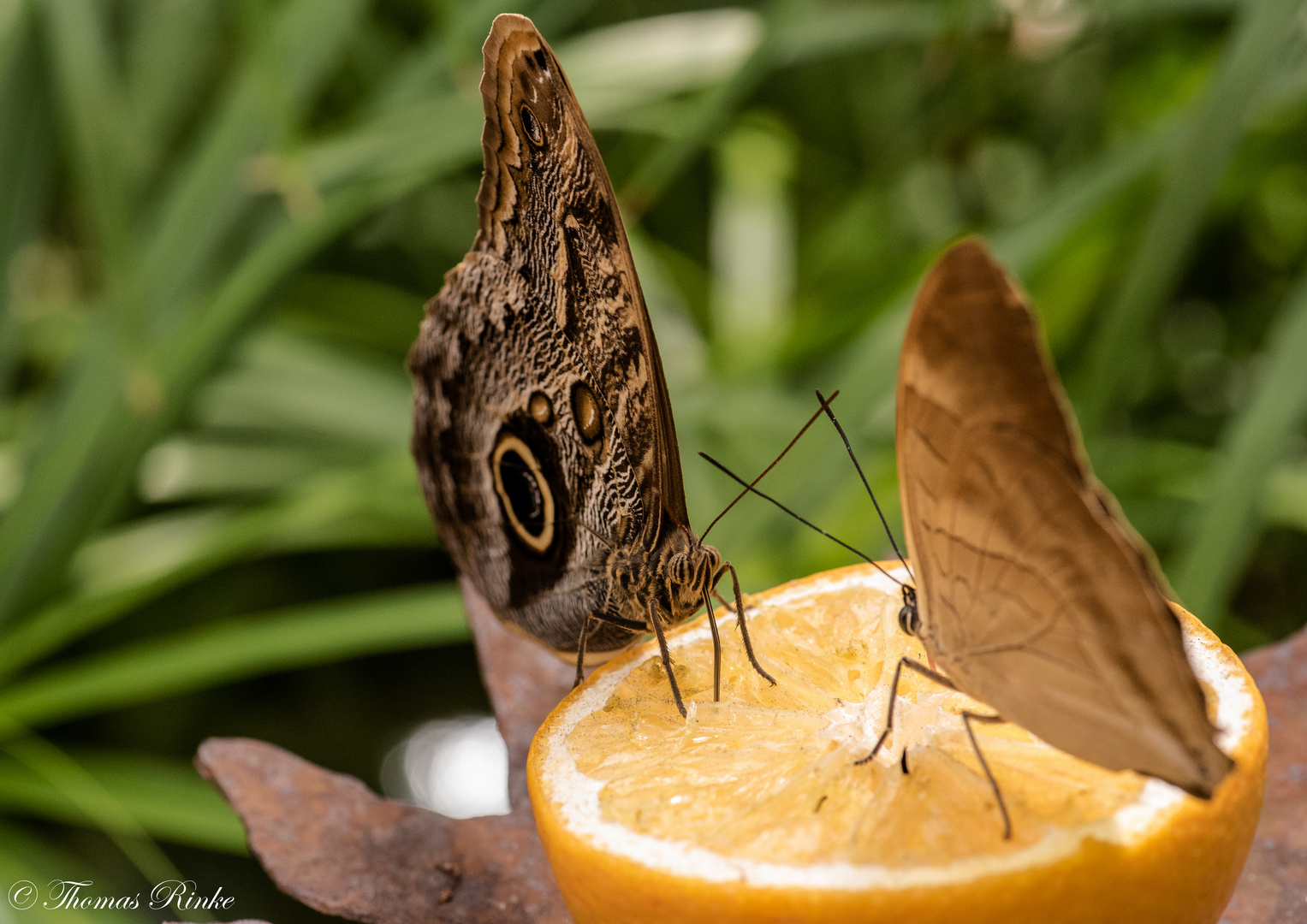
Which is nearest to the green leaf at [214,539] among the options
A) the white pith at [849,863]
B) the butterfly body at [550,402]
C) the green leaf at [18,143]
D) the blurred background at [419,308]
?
the blurred background at [419,308]

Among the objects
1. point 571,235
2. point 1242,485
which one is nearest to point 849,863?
point 571,235

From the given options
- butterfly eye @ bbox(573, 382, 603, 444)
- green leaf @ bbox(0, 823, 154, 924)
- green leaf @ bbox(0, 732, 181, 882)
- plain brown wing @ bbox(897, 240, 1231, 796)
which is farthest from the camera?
green leaf @ bbox(0, 732, 181, 882)

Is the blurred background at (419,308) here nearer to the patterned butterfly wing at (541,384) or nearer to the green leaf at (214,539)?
the green leaf at (214,539)

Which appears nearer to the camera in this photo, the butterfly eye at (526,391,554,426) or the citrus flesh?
the citrus flesh

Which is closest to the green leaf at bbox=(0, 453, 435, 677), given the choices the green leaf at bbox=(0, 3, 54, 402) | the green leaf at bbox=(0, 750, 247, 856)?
the green leaf at bbox=(0, 750, 247, 856)

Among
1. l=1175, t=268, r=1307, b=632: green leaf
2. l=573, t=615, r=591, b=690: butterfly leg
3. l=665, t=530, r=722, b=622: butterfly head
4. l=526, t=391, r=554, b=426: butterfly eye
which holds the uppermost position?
l=526, t=391, r=554, b=426: butterfly eye

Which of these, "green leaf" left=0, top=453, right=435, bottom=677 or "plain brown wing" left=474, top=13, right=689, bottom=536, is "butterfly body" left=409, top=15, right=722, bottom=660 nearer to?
"plain brown wing" left=474, top=13, right=689, bottom=536

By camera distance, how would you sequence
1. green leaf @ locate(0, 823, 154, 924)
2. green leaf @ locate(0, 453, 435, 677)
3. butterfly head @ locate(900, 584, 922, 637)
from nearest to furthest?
1. butterfly head @ locate(900, 584, 922, 637)
2. green leaf @ locate(0, 823, 154, 924)
3. green leaf @ locate(0, 453, 435, 677)

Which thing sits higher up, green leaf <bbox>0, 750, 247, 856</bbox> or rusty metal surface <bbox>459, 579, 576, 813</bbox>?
rusty metal surface <bbox>459, 579, 576, 813</bbox>
